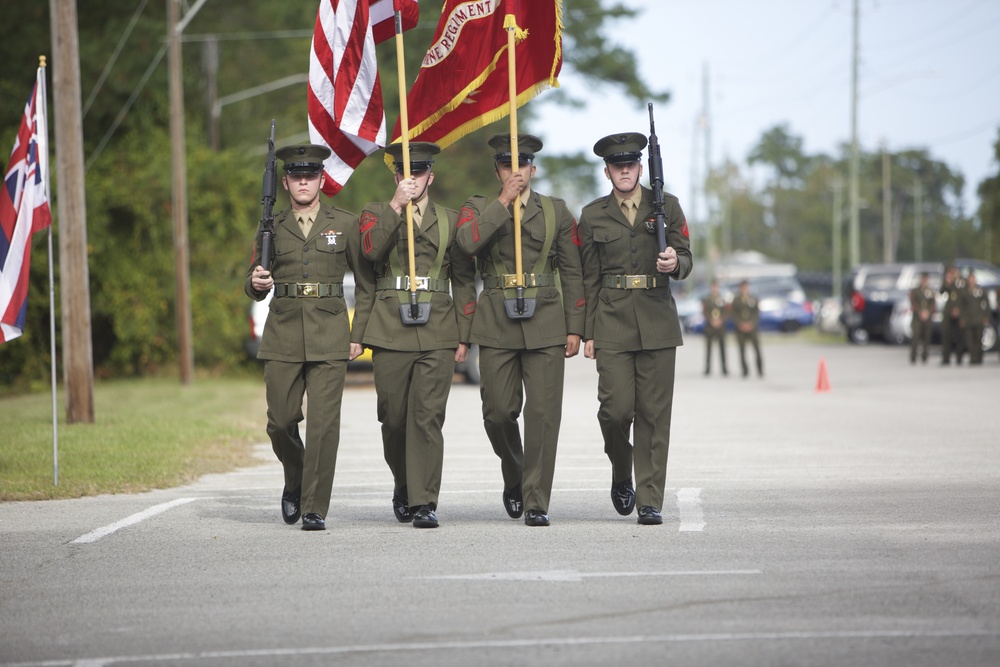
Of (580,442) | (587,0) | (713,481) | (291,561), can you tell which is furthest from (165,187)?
(587,0)

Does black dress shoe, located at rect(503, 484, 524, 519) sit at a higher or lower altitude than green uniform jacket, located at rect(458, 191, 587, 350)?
lower

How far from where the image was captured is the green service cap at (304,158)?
359 inches

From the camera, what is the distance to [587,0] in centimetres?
5044

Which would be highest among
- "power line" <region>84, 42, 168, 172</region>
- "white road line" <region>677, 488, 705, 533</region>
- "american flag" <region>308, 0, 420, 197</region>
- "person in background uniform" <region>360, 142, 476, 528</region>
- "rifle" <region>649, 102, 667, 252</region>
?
"power line" <region>84, 42, 168, 172</region>

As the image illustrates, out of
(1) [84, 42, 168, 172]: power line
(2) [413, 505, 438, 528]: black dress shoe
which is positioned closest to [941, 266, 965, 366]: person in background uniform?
(1) [84, 42, 168, 172]: power line

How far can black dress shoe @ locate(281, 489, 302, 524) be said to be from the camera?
9.36 meters

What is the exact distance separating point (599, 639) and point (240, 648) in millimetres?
1391

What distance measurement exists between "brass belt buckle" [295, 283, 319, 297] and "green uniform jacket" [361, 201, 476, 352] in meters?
0.36

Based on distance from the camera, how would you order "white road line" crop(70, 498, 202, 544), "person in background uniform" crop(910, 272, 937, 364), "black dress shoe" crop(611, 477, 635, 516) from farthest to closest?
"person in background uniform" crop(910, 272, 937, 364), "black dress shoe" crop(611, 477, 635, 516), "white road line" crop(70, 498, 202, 544)

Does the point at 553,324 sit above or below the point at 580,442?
above

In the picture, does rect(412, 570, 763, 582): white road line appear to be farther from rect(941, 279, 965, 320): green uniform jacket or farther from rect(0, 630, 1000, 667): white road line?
rect(941, 279, 965, 320): green uniform jacket

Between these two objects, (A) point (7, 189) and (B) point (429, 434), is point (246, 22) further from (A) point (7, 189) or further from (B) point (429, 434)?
(B) point (429, 434)

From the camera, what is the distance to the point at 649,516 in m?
9.00

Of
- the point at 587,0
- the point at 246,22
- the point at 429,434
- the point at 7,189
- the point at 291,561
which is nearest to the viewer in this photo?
the point at 291,561
